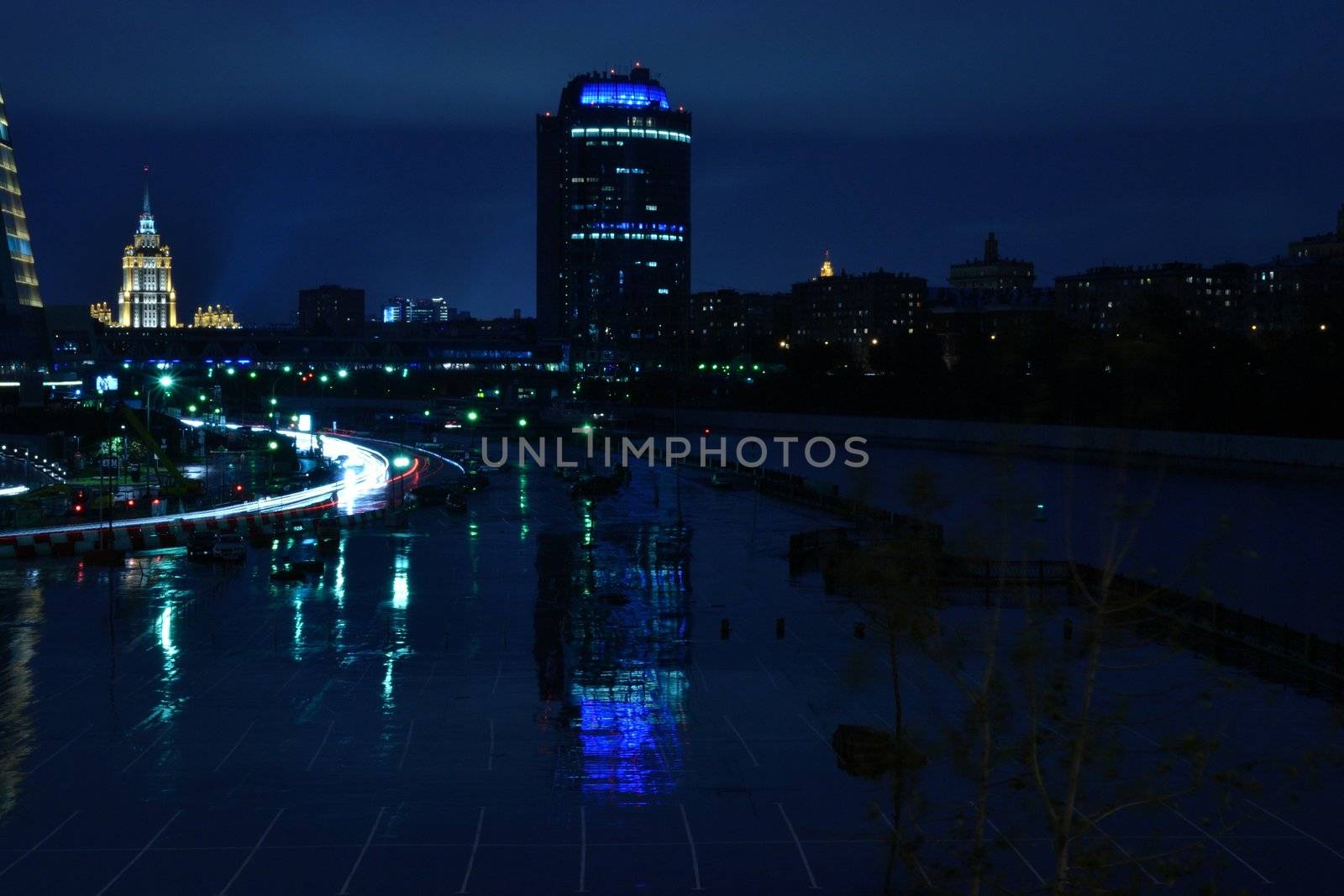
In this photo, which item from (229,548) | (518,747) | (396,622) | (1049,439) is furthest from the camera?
(1049,439)

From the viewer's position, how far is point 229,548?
4303 cm

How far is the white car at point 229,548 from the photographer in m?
42.7

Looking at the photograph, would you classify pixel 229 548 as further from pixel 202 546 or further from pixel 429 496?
pixel 429 496

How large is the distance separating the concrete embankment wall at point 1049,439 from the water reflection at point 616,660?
59.4ft

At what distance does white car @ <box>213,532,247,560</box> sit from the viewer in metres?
42.7

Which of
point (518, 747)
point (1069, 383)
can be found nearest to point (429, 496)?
point (1069, 383)

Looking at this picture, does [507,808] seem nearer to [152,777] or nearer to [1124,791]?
[152,777]

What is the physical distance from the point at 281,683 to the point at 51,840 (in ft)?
28.3

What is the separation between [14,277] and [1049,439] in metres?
75.3

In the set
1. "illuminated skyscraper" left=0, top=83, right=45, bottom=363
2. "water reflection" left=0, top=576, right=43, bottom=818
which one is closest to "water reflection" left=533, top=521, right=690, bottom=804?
"water reflection" left=0, top=576, right=43, bottom=818

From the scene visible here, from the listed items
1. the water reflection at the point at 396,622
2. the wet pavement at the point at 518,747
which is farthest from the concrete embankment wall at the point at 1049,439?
the wet pavement at the point at 518,747

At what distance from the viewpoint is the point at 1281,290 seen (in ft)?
597

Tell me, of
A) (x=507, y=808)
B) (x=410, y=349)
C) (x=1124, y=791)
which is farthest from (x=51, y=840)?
(x=410, y=349)

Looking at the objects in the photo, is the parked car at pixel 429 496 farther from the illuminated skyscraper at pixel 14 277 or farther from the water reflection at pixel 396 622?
the illuminated skyscraper at pixel 14 277
